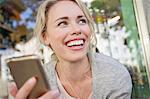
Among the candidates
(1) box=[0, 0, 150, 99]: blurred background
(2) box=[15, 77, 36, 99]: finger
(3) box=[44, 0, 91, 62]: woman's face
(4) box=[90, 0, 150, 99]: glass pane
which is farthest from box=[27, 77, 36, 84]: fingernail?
(4) box=[90, 0, 150, 99]: glass pane

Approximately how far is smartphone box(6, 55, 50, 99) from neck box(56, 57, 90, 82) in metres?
0.41

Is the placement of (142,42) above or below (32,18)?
below

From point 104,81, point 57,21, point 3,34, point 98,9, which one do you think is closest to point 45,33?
point 57,21

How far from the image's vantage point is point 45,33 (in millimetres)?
1162

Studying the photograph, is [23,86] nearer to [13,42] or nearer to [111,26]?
[111,26]

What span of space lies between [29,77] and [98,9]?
1.16 meters

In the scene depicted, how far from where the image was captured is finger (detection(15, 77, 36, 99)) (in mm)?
688

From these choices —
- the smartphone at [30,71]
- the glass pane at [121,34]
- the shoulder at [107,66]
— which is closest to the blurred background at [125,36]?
the glass pane at [121,34]

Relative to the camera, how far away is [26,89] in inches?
27.4

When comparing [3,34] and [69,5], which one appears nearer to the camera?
[69,5]

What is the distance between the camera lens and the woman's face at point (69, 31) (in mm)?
1030

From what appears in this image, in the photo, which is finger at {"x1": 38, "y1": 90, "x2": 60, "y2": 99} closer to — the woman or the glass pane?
the woman

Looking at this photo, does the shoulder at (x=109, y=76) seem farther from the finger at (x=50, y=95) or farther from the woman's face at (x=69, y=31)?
the finger at (x=50, y=95)

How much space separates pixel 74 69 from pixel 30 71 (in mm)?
457
